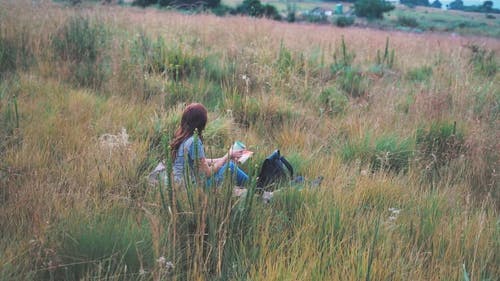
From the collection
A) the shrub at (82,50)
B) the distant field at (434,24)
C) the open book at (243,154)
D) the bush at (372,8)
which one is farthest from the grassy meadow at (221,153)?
the bush at (372,8)

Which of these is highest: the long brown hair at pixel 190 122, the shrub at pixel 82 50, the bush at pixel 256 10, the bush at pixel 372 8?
the bush at pixel 372 8

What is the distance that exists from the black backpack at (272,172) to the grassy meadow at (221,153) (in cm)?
27

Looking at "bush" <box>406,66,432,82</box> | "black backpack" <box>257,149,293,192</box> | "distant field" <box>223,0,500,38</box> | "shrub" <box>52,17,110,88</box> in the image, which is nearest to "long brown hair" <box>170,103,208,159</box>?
"black backpack" <box>257,149,293,192</box>

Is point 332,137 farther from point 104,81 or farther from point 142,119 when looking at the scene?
point 104,81

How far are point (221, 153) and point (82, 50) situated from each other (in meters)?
2.80

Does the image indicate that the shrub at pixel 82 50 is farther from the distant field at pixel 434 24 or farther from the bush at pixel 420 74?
the distant field at pixel 434 24

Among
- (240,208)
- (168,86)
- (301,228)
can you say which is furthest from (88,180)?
(168,86)

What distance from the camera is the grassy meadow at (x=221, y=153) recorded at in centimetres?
175

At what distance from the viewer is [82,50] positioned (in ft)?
16.7

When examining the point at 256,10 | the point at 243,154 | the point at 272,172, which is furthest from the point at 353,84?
the point at 256,10

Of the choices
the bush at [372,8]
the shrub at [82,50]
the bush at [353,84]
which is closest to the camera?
the shrub at [82,50]

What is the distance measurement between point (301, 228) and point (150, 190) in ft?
2.95

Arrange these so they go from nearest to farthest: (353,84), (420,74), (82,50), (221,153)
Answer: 1. (221,153)
2. (82,50)
3. (353,84)
4. (420,74)

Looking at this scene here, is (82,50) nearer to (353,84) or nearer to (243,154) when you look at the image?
(243,154)
